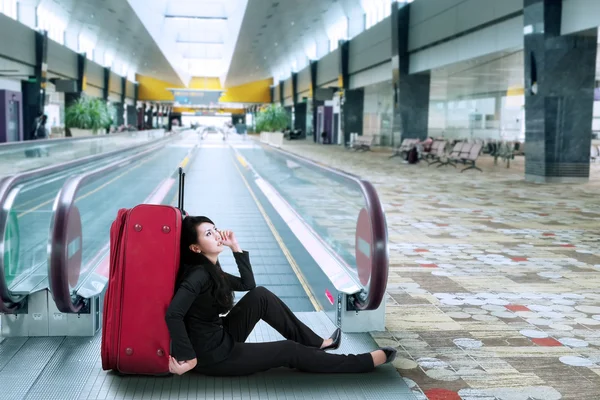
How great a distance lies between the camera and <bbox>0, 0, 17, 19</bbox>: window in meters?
27.1

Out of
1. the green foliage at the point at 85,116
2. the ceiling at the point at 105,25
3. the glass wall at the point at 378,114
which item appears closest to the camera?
the ceiling at the point at 105,25

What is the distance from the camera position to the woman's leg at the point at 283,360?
3.51 m

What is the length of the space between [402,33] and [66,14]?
1617 cm

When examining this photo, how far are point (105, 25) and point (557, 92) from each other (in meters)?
25.1

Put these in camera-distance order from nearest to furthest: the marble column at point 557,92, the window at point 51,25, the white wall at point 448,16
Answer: the marble column at point 557,92
the white wall at point 448,16
the window at point 51,25

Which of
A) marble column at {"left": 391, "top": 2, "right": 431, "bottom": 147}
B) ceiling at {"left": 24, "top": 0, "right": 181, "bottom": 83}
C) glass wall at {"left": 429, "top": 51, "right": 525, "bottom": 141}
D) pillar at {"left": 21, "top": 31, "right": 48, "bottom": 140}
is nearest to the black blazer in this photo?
glass wall at {"left": 429, "top": 51, "right": 525, "bottom": 141}

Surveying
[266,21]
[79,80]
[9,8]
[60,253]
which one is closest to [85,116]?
[79,80]

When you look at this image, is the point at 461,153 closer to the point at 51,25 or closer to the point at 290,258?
the point at 290,258

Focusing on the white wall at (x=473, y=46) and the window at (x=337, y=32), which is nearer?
the white wall at (x=473, y=46)

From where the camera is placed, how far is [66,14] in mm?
31797

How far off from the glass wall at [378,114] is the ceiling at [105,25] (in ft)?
43.7

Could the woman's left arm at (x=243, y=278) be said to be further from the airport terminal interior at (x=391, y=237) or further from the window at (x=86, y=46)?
the window at (x=86, y=46)

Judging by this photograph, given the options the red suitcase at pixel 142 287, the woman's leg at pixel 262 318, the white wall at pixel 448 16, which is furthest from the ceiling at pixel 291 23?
the red suitcase at pixel 142 287

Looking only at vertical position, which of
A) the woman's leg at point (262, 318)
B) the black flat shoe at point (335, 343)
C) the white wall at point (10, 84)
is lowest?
the black flat shoe at point (335, 343)
